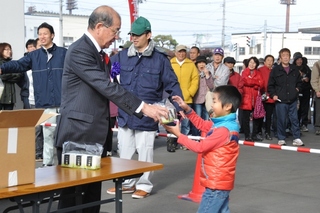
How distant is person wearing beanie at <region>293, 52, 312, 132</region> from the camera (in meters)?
14.6

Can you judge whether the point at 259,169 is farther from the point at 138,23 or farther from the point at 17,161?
the point at 17,161

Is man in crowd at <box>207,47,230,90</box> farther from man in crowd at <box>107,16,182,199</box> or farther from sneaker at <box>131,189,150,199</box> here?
sneaker at <box>131,189,150,199</box>

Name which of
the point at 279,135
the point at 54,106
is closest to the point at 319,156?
the point at 279,135

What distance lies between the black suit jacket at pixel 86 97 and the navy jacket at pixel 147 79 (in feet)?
7.26

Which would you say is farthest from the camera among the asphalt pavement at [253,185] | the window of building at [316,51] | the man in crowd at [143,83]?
the window of building at [316,51]

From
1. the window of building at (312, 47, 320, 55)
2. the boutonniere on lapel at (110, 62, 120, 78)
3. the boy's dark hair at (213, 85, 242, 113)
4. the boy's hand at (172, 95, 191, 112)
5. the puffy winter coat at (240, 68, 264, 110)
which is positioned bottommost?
the puffy winter coat at (240, 68, 264, 110)

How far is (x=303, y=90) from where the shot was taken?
1487 centimetres

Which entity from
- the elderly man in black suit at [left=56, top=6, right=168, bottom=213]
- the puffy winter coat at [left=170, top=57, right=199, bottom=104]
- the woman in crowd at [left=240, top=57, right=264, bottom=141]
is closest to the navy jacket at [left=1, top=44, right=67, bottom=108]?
the puffy winter coat at [left=170, top=57, right=199, bottom=104]

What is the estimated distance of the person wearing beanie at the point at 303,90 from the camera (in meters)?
14.6

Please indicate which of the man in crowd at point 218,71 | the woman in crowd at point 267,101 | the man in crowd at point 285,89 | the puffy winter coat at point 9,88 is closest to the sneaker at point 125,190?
the puffy winter coat at point 9,88

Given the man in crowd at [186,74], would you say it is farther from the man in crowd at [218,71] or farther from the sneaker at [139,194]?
the sneaker at [139,194]

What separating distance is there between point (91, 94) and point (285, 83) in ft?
26.0

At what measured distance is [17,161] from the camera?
373cm

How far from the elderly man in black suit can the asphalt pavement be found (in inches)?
79.3
